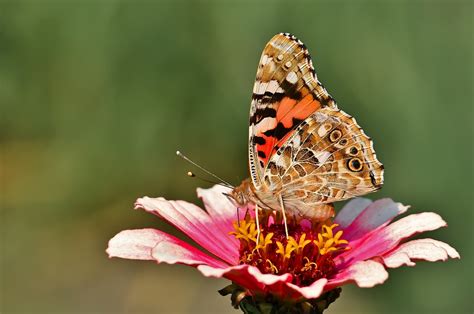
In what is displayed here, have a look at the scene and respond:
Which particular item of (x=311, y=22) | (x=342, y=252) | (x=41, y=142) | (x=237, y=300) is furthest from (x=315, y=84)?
(x=41, y=142)

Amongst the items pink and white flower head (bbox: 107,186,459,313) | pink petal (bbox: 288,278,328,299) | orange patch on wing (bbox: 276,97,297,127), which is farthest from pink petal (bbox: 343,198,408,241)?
pink petal (bbox: 288,278,328,299)

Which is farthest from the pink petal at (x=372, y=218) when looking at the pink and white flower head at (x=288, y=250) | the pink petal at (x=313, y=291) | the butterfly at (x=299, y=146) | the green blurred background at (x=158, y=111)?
the green blurred background at (x=158, y=111)

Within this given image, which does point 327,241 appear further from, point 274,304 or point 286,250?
point 274,304

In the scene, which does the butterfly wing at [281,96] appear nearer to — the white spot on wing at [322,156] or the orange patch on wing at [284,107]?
the orange patch on wing at [284,107]

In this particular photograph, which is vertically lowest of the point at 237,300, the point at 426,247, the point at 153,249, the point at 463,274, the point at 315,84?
the point at 463,274

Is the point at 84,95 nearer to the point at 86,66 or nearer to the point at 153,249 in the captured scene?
the point at 86,66
